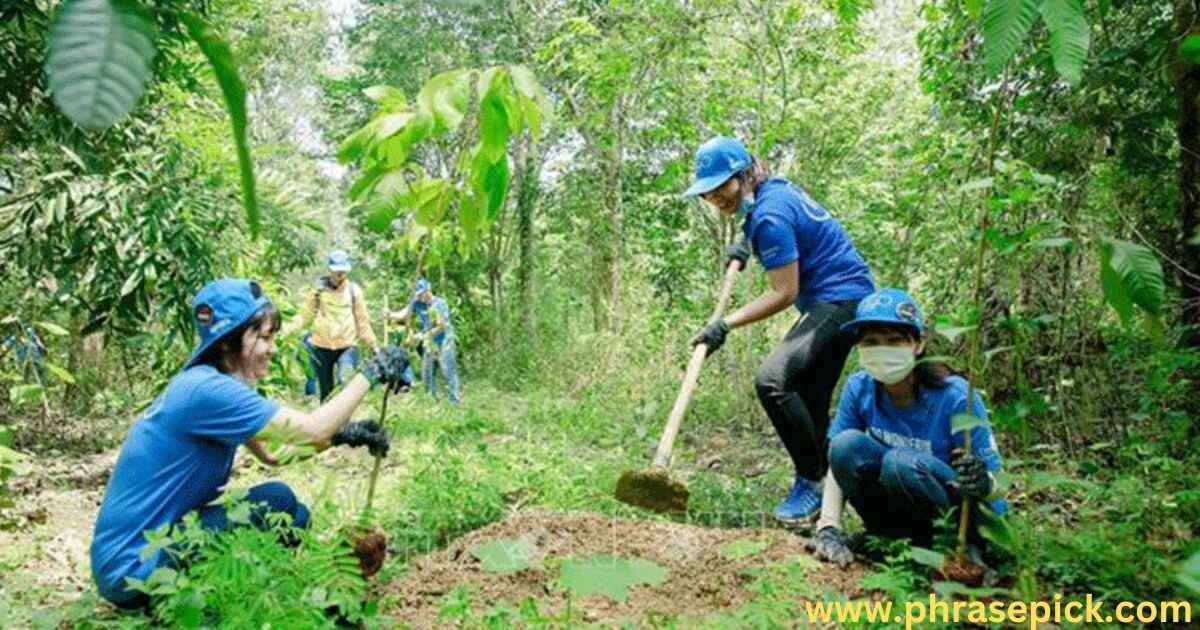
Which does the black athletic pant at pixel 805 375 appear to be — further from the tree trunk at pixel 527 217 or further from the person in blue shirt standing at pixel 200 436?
the tree trunk at pixel 527 217

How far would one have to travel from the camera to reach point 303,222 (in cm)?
435

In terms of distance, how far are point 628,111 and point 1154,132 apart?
18.1 ft

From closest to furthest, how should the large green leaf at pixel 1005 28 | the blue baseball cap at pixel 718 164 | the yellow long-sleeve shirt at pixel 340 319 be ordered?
the large green leaf at pixel 1005 28
the blue baseball cap at pixel 718 164
the yellow long-sleeve shirt at pixel 340 319

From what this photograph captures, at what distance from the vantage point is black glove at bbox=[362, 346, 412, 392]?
2.46m

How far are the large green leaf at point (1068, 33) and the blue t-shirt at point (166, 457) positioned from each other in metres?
2.33

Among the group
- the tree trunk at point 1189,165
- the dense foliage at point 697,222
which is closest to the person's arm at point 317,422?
the dense foliage at point 697,222

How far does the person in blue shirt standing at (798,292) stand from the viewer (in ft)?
11.0

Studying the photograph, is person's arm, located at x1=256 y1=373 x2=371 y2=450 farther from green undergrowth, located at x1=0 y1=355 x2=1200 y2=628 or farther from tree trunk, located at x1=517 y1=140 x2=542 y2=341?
tree trunk, located at x1=517 y1=140 x2=542 y2=341

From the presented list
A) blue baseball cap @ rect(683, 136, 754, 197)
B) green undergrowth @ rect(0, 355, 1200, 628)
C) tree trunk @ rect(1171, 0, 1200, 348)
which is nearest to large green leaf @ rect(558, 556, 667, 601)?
green undergrowth @ rect(0, 355, 1200, 628)

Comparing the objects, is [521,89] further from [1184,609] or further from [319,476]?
[319,476]

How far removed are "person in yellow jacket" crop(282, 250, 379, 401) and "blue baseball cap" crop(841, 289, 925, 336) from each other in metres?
4.31

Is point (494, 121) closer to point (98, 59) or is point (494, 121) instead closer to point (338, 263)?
point (98, 59)

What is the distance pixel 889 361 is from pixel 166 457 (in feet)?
7.24

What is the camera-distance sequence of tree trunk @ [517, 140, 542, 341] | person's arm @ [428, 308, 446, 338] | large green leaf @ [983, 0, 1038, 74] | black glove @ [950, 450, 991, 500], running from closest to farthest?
large green leaf @ [983, 0, 1038, 74], black glove @ [950, 450, 991, 500], person's arm @ [428, 308, 446, 338], tree trunk @ [517, 140, 542, 341]
